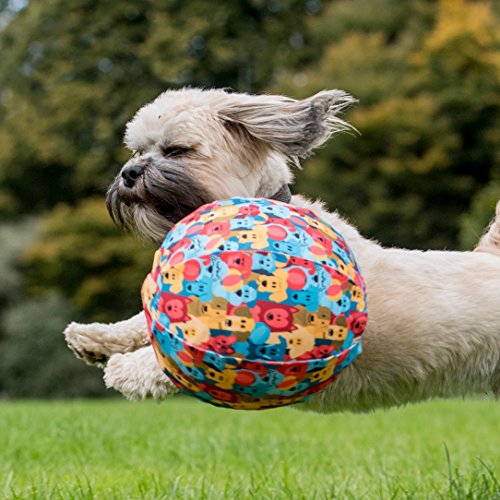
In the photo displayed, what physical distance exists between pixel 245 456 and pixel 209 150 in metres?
2.58

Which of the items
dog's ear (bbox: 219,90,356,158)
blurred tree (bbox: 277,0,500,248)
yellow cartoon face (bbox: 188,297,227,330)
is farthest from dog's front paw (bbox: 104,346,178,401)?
blurred tree (bbox: 277,0,500,248)

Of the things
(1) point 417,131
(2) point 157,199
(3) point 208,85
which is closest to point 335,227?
(2) point 157,199

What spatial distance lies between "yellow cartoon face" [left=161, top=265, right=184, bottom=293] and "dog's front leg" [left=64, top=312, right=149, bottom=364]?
1126mm

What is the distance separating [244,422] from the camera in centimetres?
827

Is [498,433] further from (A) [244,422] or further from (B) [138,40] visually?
(B) [138,40]

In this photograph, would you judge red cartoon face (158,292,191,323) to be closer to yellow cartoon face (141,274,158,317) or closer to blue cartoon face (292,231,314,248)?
yellow cartoon face (141,274,158,317)

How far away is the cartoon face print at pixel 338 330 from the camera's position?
9.41ft

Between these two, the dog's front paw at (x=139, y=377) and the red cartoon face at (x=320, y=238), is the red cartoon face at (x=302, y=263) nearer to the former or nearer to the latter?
the red cartoon face at (x=320, y=238)

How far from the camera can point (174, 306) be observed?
114 inches

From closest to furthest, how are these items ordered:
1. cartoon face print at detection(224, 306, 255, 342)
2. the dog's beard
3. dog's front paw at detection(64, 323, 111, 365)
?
cartoon face print at detection(224, 306, 255, 342) < the dog's beard < dog's front paw at detection(64, 323, 111, 365)

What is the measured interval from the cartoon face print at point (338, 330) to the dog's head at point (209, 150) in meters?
1.07

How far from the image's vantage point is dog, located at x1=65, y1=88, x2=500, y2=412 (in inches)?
135

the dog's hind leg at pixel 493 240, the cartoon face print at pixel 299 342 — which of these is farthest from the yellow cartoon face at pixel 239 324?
the dog's hind leg at pixel 493 240

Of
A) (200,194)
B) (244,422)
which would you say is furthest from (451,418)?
(200,194)
